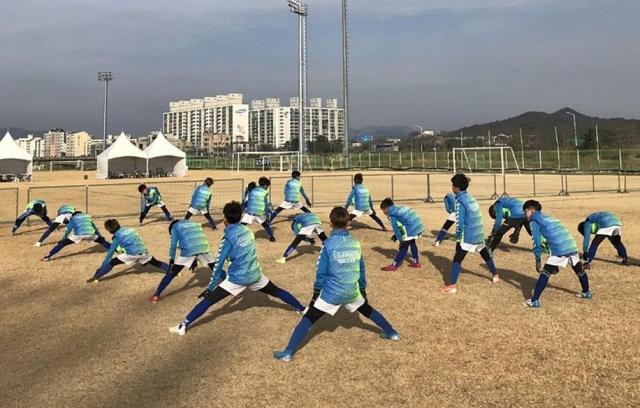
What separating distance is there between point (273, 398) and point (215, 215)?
44.4ft

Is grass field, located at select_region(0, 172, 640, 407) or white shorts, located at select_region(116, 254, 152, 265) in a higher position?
white shorts, located at select_region(116, 254, 152, 265)

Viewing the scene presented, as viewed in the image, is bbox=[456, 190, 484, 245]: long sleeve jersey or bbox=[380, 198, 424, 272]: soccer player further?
bbox=[380, 198, 424, 272]: soccer player

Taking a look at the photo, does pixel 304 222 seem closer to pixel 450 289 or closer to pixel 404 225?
pixel 404 225

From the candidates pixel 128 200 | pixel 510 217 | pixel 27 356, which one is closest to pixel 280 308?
pixel 27 356

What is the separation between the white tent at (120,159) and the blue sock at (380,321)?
4615cm

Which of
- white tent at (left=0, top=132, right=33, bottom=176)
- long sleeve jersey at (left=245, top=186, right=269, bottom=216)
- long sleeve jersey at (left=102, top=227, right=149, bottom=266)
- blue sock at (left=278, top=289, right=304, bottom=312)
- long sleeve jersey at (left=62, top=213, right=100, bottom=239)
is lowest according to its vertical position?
blue sock at (left=278, top=289, right=304, bottom=312)

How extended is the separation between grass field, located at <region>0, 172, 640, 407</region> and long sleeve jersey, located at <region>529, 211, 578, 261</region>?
818mm

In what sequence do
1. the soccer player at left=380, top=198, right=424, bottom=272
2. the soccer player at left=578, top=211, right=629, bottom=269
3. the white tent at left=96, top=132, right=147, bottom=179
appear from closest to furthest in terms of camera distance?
the soccer player at left=578, top=211, right=629, bottom=269, the soccer player at left=380, top=198, right=424, bottom=272, the white tent at left=96, top=132, right=147, bottom=179

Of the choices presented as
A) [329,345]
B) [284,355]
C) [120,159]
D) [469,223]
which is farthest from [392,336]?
[120,159]

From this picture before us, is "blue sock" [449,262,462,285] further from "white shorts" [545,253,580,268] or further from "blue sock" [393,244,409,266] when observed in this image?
"blue sock" [393,244,409,266]

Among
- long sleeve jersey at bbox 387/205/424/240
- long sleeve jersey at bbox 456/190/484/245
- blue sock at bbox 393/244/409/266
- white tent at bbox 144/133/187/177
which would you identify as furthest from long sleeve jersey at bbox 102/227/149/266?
white tent at bbox 144/133/187/177

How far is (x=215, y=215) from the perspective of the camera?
1747 centimetres

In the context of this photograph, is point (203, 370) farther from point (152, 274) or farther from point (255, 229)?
point (255, 229)

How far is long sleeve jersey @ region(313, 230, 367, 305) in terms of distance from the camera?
5.12 m
